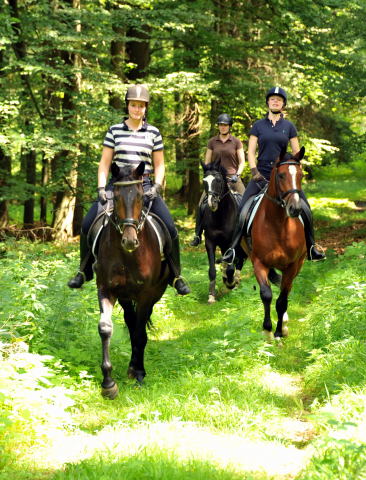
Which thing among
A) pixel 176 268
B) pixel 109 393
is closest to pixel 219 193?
pixel 176 268

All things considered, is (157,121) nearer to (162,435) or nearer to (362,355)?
(362,355)

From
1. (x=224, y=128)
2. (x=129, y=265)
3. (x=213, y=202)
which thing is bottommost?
(x=129, y=265)

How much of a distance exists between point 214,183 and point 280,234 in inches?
167

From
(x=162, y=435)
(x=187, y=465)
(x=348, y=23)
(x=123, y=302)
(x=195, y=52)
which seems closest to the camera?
(x=187, y=465)

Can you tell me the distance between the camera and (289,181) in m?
8.85

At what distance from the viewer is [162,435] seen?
5117mm

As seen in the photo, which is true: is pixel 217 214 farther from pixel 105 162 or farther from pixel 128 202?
pixel 128 202

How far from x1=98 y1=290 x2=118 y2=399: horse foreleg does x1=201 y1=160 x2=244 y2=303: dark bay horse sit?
20.0 ft

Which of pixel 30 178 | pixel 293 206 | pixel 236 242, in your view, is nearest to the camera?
pixel 293 206

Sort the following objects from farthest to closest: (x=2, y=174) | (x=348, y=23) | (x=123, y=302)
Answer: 1. (x=2, y=174)
2. (x=348, y=23)
3. (x=123, y=302)

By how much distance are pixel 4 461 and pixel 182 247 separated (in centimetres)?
1797

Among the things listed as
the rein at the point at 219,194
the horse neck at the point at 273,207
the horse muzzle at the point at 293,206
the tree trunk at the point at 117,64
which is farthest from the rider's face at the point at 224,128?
the tree trunk at the point at 117,64

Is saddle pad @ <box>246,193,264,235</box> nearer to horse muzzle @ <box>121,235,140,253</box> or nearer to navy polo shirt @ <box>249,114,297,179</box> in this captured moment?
navy polo shirt @ <box>249,114,297,179</box>

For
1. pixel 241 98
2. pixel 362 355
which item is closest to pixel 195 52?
pixel 241 98
